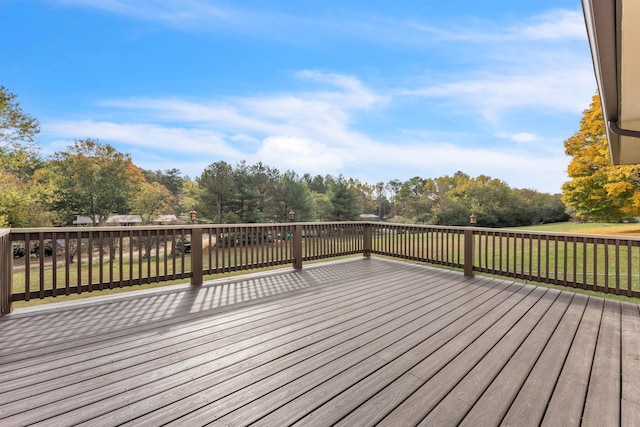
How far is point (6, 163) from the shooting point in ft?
32.3

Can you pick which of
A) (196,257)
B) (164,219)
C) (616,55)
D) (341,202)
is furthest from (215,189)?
(616,55)

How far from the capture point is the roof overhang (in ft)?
2.68

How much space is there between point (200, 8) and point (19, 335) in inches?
330

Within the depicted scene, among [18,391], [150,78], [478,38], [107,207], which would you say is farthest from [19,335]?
[107,207]

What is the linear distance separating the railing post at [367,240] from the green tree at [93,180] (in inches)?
701

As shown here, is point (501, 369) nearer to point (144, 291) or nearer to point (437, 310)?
point (437, 310)

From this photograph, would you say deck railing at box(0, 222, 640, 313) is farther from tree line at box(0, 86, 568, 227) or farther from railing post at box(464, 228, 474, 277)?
tree line at box(0, 86, 568, 227)

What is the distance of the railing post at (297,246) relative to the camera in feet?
15.5

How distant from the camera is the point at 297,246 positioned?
4.78 meters

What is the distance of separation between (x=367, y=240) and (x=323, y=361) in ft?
13.5

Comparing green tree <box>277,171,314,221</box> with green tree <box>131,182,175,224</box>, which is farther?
green tree <box>277,171,314,221</box>

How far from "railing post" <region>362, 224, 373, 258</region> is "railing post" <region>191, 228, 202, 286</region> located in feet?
10.8

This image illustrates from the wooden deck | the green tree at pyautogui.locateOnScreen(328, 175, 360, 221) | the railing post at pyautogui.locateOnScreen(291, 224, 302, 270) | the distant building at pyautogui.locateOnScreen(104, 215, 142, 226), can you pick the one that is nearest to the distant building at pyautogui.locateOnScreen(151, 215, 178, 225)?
the distant building at pyautogui.locateOnScreen(104, 215, 142, 226)

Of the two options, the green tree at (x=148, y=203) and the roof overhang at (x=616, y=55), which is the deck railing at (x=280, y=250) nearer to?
the roof overhang at (x=616, y=55)
